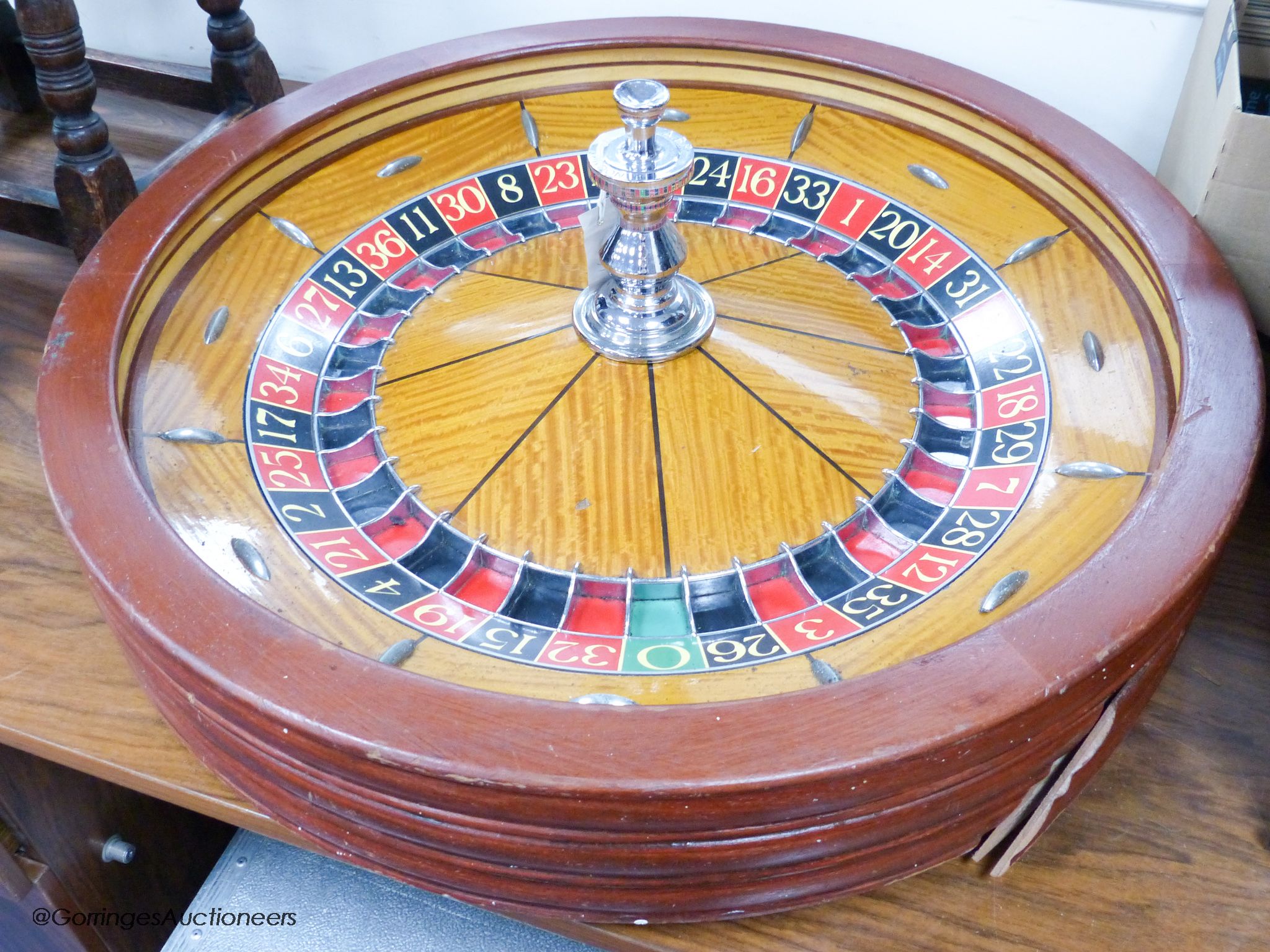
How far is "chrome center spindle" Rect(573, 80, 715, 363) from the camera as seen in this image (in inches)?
49.5

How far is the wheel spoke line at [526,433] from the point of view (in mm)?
1210

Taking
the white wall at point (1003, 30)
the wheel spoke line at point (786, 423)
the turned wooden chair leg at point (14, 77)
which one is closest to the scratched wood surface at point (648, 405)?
the wheel spoke line at point (786, 423)

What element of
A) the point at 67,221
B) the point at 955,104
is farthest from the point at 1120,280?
A: the point at 67,221

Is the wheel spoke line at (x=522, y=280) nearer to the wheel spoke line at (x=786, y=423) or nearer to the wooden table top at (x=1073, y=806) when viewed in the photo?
the wheel spoke line at (x=786, y=423)

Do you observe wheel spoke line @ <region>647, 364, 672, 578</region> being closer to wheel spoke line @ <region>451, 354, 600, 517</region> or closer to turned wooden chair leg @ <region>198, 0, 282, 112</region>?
wheel spoke line @ <region>451, 354, 600, 517</region>

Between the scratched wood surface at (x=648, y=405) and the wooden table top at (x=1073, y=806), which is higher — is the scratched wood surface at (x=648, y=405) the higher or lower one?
the higher one

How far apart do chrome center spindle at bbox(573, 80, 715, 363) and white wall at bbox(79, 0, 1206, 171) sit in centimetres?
71

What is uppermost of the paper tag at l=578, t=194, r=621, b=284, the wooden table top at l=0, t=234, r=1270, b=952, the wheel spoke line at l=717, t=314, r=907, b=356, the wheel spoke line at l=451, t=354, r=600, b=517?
the paper tag at l=578, t=194, r=621, b=284

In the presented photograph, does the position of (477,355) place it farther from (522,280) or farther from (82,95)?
(82,95)

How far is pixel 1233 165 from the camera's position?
1313mm

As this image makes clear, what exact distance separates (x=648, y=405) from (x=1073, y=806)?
0.61 metres

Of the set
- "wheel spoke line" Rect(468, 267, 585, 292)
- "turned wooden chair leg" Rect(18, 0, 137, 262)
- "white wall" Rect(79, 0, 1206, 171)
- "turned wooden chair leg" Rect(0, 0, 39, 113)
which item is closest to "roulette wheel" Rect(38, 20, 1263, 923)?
"wheel spoke line" Rect(468, 267, 585, 292)

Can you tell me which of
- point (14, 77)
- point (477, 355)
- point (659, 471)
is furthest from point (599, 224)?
point (14, 77)

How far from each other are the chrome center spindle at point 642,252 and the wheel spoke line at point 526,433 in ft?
0.12
